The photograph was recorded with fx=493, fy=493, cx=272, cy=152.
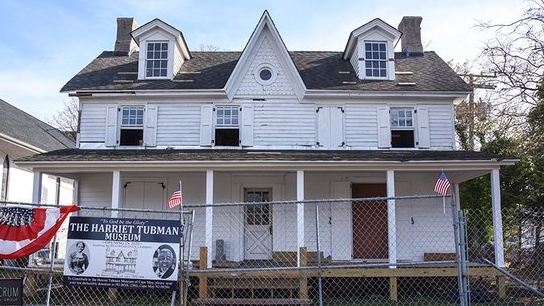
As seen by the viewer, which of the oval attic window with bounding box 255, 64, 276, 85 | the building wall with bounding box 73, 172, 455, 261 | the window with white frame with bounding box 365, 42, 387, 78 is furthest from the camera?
the window with white frame with bounding box 365, 42, 387, 78

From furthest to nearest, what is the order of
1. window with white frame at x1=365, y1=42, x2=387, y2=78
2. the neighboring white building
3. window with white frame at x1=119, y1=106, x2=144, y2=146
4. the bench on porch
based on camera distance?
the neighboring white building < window with white frame at x1=365, y1=42, x2=387, y2=78 < window with white frame at x1=119, y1=106, x2=144, y2=146 < the bench on porch

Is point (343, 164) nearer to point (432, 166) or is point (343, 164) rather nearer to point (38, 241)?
point (432, 166)

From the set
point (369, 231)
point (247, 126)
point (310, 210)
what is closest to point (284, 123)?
point (247, 126)

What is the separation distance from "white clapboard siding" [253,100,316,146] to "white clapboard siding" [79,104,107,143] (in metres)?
4.95

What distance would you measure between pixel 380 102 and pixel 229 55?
6.26 meters

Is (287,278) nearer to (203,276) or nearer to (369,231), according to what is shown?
(203,276)

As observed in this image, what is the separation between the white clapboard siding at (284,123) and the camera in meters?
15.9

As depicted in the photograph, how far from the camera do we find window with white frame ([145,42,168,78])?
659 inches

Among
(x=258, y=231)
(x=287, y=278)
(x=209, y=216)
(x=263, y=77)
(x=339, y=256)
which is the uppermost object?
(x=263, y=77)

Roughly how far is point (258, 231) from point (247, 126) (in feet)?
11.2

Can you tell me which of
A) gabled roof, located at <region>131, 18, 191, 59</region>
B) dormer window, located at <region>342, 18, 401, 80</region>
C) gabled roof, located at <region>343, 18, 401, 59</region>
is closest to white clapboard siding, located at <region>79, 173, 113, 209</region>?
gabled roof, located at <region>131, 18, 191, 59</region>

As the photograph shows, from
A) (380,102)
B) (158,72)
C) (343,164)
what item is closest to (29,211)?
(343,164)

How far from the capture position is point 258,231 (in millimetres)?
15859

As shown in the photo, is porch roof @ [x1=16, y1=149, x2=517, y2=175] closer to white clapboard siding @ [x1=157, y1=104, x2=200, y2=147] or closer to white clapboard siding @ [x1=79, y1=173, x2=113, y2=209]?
white clapboard siding @ [x1=157, y1=104, x2=200, y2=147]
